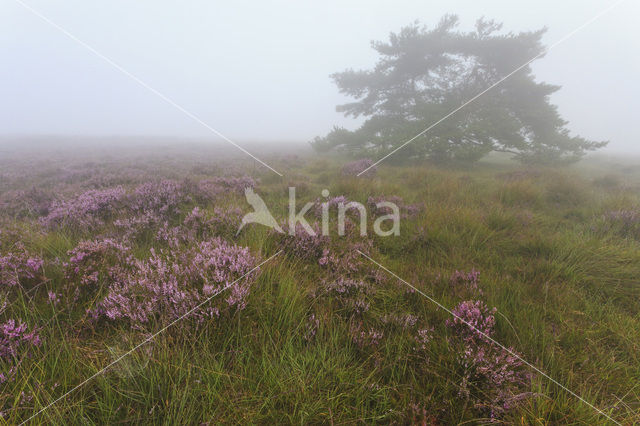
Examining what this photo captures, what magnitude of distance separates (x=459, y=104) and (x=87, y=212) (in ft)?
51.0

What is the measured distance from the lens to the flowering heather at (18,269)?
195 centimetres

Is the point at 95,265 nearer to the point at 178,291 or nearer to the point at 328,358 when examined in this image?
the point at 178,291

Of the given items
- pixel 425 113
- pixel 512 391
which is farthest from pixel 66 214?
pixel 425 113

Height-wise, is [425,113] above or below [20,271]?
above

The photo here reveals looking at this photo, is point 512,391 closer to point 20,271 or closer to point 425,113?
point 20,271

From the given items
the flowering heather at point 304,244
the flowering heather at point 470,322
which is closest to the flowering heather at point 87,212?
the flowering heather at point 304,244

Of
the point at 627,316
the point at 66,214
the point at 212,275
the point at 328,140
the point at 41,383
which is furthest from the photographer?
the point at 328,140

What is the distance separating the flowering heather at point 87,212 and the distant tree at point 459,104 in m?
9.07

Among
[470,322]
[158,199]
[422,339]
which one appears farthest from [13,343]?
[158,199]

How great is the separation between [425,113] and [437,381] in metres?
13.4

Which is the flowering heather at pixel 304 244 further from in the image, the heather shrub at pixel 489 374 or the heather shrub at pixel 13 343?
the heather shrub at pixel 13 343

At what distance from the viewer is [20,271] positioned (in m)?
2.05

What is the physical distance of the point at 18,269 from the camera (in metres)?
2.08

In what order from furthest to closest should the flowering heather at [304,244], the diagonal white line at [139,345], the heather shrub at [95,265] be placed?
1. the flowering heather at [304,244]
2. the heather shrub at [95,265]
3. the diagonal white line at [139,345]
